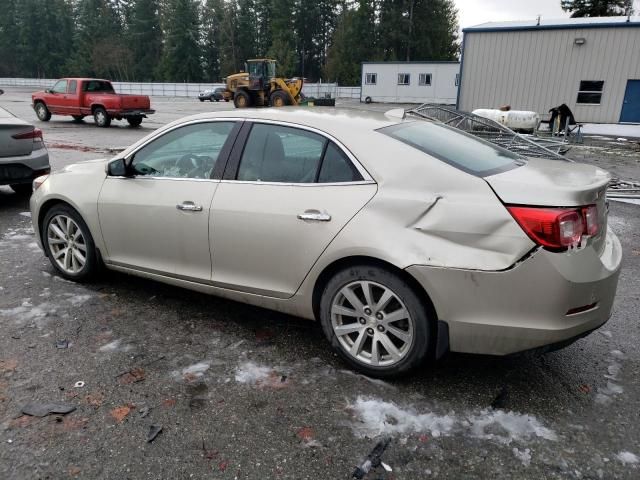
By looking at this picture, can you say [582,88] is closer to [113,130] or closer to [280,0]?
[113,130]

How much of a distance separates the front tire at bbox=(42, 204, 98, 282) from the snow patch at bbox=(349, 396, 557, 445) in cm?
271

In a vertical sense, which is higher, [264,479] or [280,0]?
[280,0]

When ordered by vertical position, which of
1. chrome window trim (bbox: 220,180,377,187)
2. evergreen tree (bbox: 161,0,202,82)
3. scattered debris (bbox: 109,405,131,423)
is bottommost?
scattered debris (bbox: 109,405,131,423)

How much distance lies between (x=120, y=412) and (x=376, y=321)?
1478 mm

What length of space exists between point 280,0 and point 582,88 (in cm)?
6349

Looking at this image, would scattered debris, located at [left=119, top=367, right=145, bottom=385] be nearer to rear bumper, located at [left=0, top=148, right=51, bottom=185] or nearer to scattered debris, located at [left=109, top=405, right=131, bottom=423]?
scattered debris, located at [left=109, top=405, right=131, bottom=423]

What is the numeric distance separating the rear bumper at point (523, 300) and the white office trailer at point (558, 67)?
2367 centimetres

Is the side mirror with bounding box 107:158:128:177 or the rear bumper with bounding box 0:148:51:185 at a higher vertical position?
the side mirror with bounding box 107:158:128:177

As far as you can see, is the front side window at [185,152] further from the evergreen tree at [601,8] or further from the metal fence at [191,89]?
the evergreen tree at [601,8]

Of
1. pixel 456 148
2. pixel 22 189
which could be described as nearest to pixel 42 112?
pixel 22 189

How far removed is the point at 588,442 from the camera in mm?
2543

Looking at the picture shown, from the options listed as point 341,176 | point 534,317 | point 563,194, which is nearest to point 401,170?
point 341,176

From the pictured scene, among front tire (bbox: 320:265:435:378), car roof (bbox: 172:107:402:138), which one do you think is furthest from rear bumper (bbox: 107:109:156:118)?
front tire (bbox: 320:265:435:378)

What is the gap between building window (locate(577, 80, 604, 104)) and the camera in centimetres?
2308
